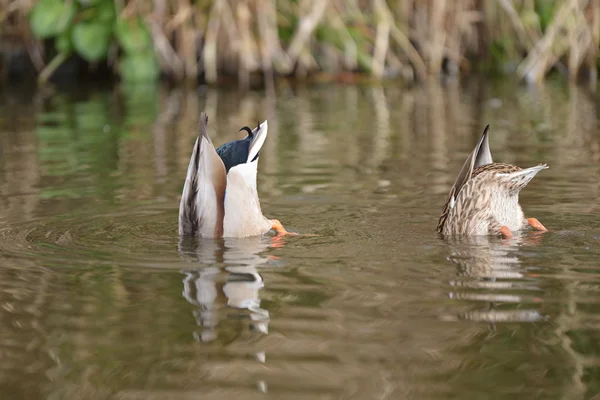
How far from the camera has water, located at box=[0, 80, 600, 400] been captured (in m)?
3.48

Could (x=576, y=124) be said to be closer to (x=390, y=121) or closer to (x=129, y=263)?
(x=390, y=121)

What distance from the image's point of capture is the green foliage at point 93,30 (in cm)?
1368

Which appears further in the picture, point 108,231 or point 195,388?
point 108,231

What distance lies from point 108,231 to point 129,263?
2.58ft

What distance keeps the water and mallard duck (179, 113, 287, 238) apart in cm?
10

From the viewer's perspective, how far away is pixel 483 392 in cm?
330

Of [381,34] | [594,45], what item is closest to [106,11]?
[381,34]

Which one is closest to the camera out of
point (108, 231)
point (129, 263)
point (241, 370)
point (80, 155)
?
point (241, 370)

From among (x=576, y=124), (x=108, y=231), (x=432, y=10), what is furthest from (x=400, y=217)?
(x=432, y=10)

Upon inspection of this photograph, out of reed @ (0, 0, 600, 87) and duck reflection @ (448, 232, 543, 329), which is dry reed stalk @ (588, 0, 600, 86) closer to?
reed @ (0, 0, 600, 87)

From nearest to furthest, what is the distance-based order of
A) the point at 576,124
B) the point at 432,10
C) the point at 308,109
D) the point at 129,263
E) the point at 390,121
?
the point at 129,263, the point at 576,124, the point at 390,121, the point at 308,109, the point at 432,10

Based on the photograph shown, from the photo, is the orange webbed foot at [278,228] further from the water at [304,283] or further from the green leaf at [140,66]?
the green leaf at [140,66]

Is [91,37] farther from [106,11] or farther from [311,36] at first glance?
[311,36]

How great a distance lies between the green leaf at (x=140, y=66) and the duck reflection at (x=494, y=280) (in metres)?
9.46
